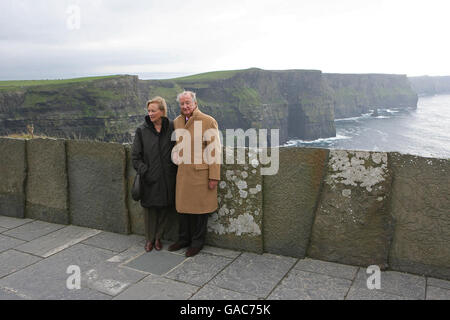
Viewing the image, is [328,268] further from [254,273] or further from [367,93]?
[367,93]

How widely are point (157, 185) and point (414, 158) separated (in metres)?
2.76

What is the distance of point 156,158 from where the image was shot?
420cm

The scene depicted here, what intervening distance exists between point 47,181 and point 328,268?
4.25 metres

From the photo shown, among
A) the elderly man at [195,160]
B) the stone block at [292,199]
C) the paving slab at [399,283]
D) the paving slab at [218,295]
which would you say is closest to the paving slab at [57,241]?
the elderly man at [195,160]

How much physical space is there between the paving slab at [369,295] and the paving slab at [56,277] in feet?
7.31

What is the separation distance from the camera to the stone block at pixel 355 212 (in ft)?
12.0

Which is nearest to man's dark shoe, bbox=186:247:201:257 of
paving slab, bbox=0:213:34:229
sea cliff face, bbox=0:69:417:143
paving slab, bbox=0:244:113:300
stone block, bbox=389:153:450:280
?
paving slab, bbox=0:244:113:300

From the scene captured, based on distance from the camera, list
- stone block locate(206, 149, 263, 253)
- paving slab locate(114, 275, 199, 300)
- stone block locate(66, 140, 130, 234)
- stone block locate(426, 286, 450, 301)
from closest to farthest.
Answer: stone block locate(426, 286, 450, 301) < paving slab locate(114, 275, 199, 300) < stone block locate(206, 149, 263, 253) < stone block locate(66, 140, 130, 234)

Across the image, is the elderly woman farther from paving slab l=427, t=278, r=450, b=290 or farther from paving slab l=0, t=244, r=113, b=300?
paving slab l=427, t=278, r=450, b=290

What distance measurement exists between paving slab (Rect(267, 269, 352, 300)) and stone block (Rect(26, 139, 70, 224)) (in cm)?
351

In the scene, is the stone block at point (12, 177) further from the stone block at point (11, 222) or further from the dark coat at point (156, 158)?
the dark coat at point (156, 158)

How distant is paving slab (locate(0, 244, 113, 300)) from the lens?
333cm

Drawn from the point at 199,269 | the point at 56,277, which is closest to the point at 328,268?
the point at 199,269
